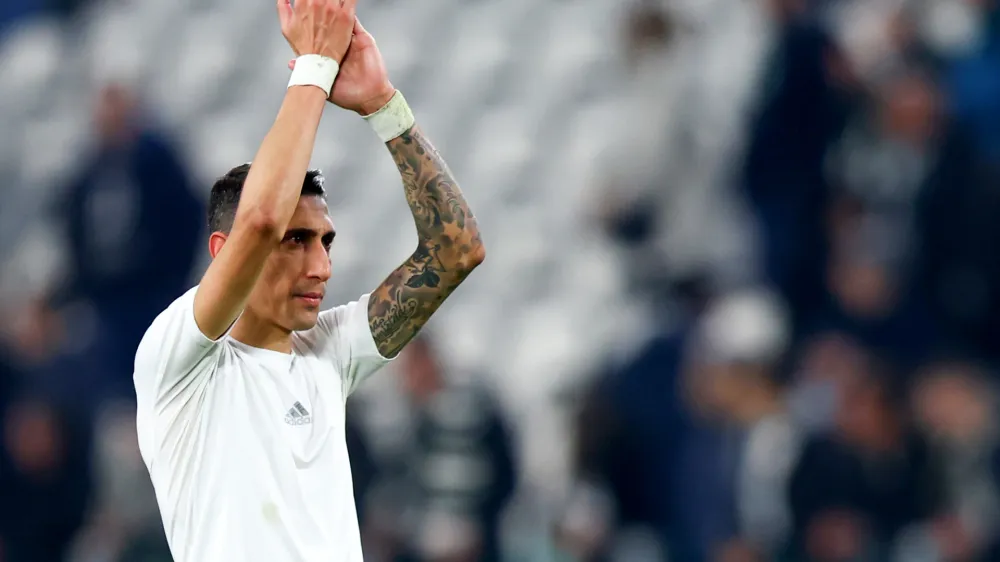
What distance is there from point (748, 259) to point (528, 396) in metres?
1.21

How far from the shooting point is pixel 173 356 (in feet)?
9.05

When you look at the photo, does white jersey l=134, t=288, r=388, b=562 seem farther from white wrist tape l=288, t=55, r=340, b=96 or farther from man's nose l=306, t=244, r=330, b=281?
white wrist tape l=288, t=55, r=340, b=96

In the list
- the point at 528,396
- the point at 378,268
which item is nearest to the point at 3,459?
the point at 378,268

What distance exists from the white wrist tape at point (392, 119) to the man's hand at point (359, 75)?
0.22 feet

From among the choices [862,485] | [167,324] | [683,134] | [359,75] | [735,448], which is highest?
[359,75]

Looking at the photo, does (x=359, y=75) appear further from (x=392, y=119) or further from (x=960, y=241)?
(x=960, y=241)

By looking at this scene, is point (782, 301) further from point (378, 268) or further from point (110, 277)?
point (110, 277)

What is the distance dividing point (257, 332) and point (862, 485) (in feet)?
11.6

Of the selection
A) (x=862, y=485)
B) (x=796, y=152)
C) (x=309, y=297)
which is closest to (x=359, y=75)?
(x=309, y=297)

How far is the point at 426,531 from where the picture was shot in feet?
20.6

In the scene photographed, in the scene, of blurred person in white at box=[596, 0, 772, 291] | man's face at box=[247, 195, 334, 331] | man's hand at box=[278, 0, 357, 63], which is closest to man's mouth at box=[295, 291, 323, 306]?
man's face at box=[247, 195, 334, 331]

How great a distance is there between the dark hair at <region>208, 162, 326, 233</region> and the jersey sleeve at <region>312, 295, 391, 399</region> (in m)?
0.30

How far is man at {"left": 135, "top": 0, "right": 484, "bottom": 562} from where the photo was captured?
2705 millimetres

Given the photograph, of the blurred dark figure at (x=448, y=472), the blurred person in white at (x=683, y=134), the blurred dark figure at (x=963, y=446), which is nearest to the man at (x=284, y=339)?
the blurred dark figure at (x=448, y=472)
